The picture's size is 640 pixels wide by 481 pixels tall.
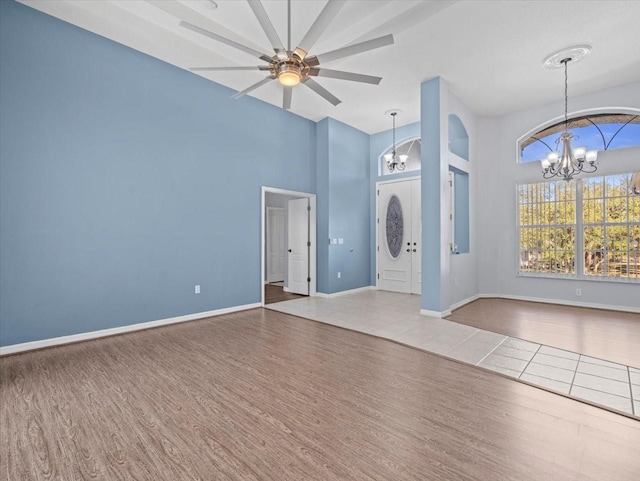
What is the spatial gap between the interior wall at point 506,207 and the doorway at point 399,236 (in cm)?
132

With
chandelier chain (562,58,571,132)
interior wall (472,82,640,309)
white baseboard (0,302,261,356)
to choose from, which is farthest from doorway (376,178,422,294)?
white baseboard (0,302,261,356)

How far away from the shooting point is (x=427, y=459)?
1737 mm

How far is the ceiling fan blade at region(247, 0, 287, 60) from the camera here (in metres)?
2.40

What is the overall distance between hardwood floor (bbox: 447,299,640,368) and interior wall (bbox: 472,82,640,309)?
41cm

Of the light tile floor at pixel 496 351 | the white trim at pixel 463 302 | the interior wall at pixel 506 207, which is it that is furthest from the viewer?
the interior wall at pixel 506 207

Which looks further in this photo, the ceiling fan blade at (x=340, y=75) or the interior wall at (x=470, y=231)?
the interior wall at (x=470, y=231)

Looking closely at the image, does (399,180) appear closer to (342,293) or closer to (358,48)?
(342,293)

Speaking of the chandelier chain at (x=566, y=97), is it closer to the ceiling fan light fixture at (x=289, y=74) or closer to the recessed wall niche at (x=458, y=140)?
the recessed wall niche at (x=458, y=140)

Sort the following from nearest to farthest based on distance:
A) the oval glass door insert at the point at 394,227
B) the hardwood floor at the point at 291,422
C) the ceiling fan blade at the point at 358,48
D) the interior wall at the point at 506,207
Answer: the hardwood floor at the point at 291,422, the ceiling fan blade at the point at 358,48, the interior wall at the point at 506,207, the oval glass door insert at the point at 394,227

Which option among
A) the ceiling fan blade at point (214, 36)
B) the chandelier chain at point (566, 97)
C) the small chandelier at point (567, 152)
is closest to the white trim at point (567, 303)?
the small chandelier at point (567, 152)

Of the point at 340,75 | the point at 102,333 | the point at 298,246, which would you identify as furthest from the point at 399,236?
the point at 102,333

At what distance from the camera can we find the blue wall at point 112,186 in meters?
3.38

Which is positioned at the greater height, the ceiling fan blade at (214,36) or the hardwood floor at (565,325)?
the ceiling fan blade at (214,36)

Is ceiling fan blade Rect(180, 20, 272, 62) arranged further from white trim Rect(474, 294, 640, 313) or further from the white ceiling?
white trim Rect(474, 294, 640, 313)
